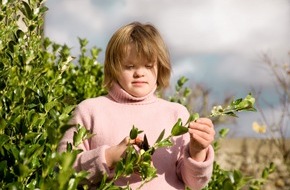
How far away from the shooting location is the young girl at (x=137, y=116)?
258cm

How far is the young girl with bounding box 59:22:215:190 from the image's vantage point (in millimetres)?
2578

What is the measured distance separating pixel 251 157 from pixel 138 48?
960 centimetres

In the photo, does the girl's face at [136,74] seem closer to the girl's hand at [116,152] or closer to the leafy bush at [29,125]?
the leafy bush at [29,125]

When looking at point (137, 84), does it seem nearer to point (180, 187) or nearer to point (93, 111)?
point (93, 111)

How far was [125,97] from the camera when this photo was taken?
282cm

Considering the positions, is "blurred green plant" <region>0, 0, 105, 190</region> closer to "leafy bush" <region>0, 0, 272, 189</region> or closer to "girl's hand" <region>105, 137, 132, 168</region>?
"leafy bush" <region>0, 0, 272, 189</region>

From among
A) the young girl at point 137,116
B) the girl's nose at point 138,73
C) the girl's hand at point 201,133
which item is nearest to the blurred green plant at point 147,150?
the girl's hand at point 201,133

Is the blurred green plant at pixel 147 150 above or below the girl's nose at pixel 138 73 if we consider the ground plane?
below

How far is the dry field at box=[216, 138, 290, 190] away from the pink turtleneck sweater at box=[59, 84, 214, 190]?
870cm

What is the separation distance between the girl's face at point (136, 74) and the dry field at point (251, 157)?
8776 millimetres

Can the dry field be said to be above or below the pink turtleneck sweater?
below

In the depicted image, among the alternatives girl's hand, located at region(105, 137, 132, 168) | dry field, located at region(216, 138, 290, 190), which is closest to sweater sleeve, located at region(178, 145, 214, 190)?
girl's hand, located at region(105, 137, 132, 168)

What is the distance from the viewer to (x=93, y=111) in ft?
9.19

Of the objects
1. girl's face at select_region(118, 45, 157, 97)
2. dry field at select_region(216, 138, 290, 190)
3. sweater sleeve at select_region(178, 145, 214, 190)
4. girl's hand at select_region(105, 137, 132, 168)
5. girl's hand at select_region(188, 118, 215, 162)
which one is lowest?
dry field at select_region(216, 138, 290, 190)
